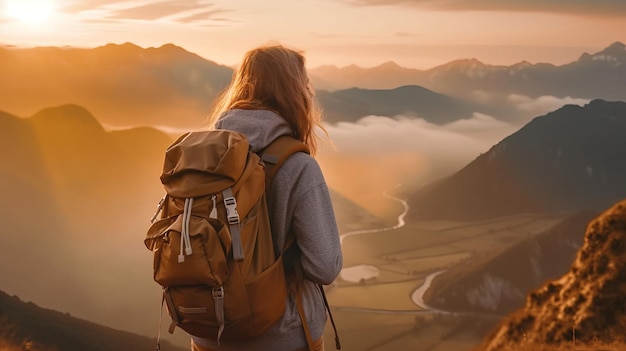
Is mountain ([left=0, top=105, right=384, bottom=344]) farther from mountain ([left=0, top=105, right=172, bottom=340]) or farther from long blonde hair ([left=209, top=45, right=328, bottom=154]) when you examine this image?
long blonde hair ([left=209, top=45, right=328, bottom=154])

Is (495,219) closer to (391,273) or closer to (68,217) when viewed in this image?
(391,273)

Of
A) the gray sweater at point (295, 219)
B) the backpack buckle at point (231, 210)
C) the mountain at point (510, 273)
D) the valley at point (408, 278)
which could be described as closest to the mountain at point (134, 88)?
the valley at point (408, 278)

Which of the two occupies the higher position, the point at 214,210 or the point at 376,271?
the point at 214,210

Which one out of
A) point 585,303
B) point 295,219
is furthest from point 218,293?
point 585,303

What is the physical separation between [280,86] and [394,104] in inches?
511

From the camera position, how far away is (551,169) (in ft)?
52.4

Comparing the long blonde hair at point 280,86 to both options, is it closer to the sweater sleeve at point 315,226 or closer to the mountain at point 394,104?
the sweater sleeve at point 315,226

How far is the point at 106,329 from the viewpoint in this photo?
492 inches

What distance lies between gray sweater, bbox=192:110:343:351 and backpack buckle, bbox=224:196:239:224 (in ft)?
0.61

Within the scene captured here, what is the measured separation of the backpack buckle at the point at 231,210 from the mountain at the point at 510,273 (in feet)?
37.2

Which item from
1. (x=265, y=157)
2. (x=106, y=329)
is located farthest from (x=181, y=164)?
(x=106, y=329)

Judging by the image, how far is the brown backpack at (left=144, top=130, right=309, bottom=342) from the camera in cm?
218

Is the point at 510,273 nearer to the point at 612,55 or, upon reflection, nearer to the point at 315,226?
the point at 612,55

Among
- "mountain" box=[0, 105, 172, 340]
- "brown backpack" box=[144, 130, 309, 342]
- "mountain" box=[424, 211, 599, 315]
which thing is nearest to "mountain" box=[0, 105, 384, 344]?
"mountain" box=[0, 105, 172, 340]
